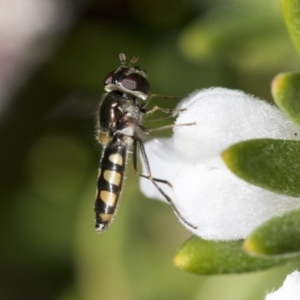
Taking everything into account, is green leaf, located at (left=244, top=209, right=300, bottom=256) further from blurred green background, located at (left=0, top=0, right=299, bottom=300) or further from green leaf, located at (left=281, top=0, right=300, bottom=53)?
blurred green background, located at (left=0, top=0, right=299, bottom=300)

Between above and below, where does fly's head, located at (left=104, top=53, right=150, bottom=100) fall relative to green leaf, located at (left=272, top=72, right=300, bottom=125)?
above

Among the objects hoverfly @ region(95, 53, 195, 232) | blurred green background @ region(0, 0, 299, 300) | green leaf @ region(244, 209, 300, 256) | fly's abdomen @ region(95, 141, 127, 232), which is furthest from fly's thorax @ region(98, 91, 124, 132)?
green leaf @ region(244, 209, 300, 256)

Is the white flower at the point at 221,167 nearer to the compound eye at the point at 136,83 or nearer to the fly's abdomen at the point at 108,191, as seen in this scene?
the fly's abdomen at the point at 108,191

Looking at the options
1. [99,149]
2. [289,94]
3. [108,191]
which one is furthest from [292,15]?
[99,149]

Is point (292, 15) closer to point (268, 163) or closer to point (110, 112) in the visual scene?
point (268, 163)

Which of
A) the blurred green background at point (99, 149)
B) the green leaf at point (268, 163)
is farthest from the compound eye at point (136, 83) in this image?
the green leaf at point (268, 163)

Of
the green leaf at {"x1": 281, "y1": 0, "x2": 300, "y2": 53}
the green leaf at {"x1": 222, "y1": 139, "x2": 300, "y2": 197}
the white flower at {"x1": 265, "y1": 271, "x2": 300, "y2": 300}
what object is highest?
the green leaf at {"x1": 281, "y1": 0, "x2": 300, "y2": 53}

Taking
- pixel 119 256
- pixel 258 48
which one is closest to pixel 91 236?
pixel 119 256
